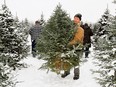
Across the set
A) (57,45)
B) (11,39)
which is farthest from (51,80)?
(11,39)

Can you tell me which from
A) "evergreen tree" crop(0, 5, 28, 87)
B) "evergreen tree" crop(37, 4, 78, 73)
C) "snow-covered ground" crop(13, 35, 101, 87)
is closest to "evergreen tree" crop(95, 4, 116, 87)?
"snow-covered ground" crop(13, 35, 101, 87)

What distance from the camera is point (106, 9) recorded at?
38062mm

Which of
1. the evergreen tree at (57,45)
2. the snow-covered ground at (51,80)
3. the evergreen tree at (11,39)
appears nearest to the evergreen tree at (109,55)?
the snow-covered ground at (51,80)

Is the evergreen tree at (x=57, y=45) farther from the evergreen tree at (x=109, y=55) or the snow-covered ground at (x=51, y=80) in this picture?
the evergreen tree at (x=109, y=55)

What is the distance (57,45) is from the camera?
1260cm

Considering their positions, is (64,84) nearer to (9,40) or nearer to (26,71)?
(26,71)

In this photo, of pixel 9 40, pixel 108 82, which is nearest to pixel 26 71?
pixel 9 40

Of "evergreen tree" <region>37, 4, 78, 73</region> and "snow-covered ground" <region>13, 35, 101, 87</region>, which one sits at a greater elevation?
"evergreen tree" <region>37, 4, 78, 73</region>

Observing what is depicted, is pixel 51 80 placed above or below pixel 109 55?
below

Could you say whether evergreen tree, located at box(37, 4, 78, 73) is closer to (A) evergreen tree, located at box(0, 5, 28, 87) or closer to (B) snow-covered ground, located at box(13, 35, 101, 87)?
(B) snow-covered ground, located at box(13, 35, 101, 87)

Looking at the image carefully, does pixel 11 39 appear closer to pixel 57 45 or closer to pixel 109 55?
pixel 57 45

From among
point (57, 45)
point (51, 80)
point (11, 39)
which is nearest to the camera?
point (57, 45)

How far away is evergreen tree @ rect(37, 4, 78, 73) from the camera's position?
12578 mm

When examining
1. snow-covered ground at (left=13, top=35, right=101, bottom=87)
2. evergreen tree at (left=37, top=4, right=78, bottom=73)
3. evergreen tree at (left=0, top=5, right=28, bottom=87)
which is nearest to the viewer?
snow-covered ground at (left=13, top=35, right=101, bottom=87)
